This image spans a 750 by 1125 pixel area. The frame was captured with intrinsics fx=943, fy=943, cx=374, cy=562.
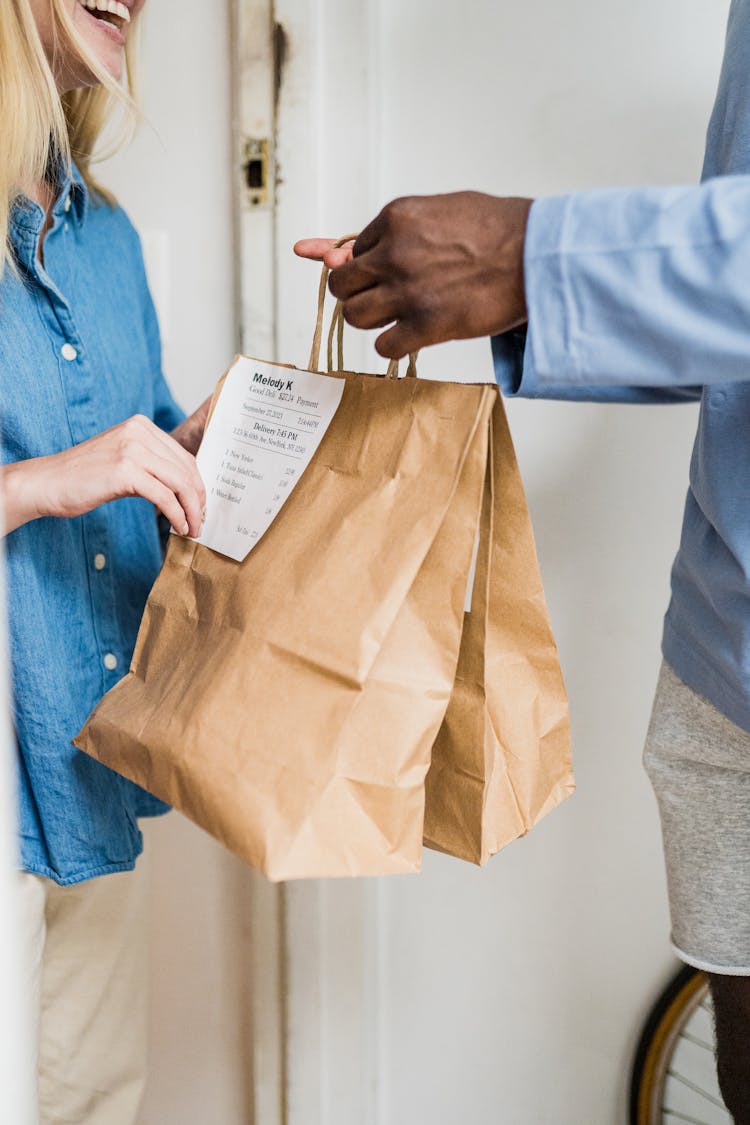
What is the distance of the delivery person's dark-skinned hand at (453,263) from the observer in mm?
512

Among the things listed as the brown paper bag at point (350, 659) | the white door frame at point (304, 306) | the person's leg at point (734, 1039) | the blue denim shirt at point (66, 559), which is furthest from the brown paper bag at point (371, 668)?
the white door frame at point (304, 306)

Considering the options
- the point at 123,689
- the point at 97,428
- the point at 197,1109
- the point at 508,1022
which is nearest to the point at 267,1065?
the point at 197,1109

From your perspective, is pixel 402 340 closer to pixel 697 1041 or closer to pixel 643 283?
pixel 643 283

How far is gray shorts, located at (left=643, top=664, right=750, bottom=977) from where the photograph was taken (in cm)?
73

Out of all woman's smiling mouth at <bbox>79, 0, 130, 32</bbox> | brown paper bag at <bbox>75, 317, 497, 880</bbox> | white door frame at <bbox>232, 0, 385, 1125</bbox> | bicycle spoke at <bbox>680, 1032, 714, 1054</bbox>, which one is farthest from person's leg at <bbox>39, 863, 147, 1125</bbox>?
woman's smiling mouth at <bbox>79, 0, 130, 32</bbox>

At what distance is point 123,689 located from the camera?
706 millimetres

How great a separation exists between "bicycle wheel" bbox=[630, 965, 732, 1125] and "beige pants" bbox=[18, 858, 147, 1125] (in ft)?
1.90

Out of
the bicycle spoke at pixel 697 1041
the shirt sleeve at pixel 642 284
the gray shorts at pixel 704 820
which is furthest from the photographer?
the bicycle spoke at pixel 697 1041

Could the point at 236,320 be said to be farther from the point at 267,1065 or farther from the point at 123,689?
the point at 267,1065

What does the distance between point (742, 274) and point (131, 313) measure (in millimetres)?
581

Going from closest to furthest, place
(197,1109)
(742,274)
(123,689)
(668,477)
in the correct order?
1. (742,274)
2. (123,689)
3. (668,477)
4. (197,1109)

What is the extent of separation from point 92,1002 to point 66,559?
0.44 meters

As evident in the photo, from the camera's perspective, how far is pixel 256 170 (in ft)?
3.26

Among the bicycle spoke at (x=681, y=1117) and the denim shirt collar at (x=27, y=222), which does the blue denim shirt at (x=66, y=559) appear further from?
the bicycle spoke at (x=681, y=1117)
